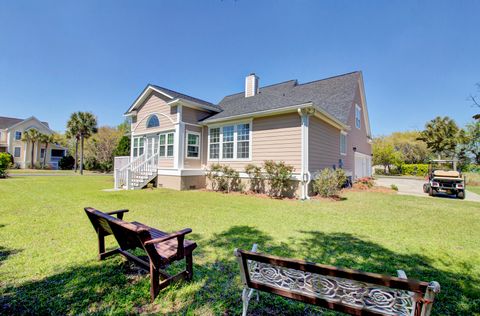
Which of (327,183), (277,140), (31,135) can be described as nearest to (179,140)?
(277,140)

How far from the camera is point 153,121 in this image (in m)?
13.9

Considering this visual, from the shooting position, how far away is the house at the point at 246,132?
9.88m

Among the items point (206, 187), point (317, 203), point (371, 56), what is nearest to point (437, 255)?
point (317, 203)

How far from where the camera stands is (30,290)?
102 inches

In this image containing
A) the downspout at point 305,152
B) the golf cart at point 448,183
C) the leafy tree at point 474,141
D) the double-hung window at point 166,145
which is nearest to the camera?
the leafy tree at point 474,141

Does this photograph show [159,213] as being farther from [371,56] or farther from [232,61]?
[371,56]

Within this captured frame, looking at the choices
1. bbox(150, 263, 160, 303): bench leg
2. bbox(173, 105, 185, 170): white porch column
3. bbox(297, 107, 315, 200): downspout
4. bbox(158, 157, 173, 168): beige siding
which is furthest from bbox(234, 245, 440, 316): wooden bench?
bbox(158, 157, 173, 168): beige siding

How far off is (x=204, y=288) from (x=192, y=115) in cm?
1110

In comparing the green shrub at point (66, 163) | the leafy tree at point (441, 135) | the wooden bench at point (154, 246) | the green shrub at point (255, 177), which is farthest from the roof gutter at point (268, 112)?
the green shrub at point (66, 163)

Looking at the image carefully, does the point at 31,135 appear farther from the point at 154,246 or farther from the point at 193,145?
the point at 154,246

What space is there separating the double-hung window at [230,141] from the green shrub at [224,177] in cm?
74

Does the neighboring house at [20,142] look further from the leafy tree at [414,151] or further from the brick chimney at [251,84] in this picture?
the leafy tree at [414,151]

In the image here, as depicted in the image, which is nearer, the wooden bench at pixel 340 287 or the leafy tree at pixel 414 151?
the wooden bench at pixel 340 287

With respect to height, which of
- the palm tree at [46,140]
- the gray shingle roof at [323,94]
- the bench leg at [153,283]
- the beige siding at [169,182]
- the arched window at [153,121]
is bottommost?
the bench leg at [153,283]
